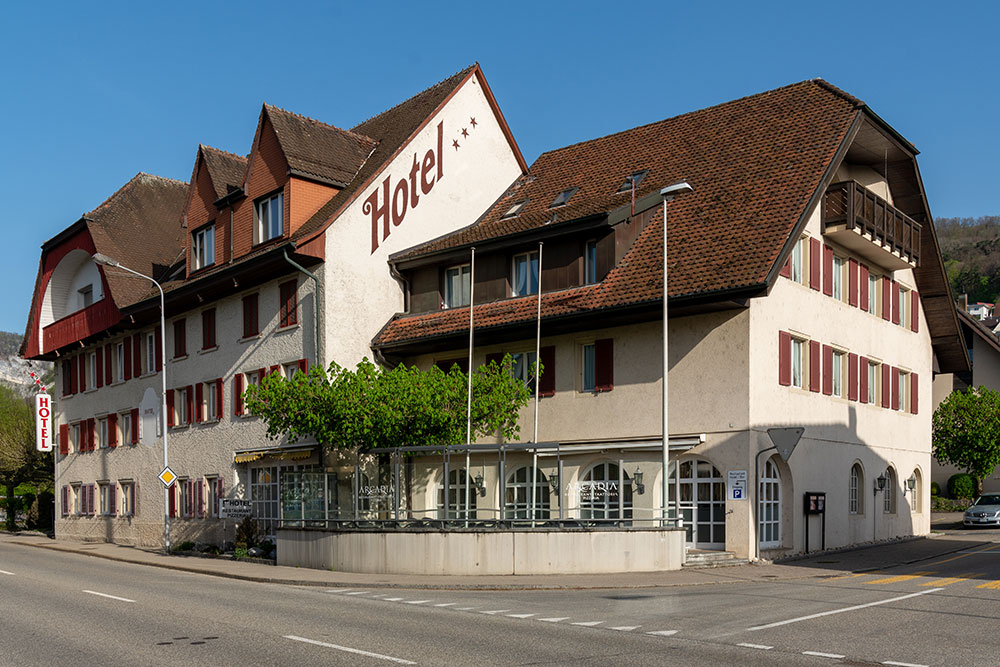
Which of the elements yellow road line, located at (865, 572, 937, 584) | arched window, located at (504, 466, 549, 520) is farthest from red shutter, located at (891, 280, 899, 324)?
yellow road line, located at (865, 572, 937, 584)

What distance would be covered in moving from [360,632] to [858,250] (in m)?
22.3

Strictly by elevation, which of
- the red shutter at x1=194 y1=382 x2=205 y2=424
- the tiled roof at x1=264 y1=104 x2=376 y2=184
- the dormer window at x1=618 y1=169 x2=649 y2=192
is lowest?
the red shutter at x1=194 y1=382 x2=205 y2=424

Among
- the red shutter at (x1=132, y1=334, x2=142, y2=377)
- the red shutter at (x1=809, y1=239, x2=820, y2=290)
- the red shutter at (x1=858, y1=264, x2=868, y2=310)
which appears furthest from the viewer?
the red shutter at (x1=132, y1=334, x2=142, y2=377)

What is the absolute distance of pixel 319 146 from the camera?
34000 millimetres

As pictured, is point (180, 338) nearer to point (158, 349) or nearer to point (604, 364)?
point (158, 349)

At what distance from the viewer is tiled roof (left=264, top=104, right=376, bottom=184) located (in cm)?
3288

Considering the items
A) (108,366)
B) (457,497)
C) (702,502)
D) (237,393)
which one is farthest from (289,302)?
(108,366)

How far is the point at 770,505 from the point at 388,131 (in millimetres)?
17996

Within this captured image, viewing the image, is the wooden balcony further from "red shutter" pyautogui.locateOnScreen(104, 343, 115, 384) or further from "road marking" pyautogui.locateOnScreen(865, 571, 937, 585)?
"red shutter" pyautogui.locateOnScreen(104, 343, 115, 384)

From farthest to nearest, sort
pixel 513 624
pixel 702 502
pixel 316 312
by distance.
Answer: pixel 316 312 → pixel 702 502 → pixel 513 624

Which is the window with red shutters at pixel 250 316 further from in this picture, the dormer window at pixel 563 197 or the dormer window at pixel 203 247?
the dormer window at pixel 563 197

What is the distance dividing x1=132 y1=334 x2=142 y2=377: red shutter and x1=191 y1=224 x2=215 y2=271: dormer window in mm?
5161

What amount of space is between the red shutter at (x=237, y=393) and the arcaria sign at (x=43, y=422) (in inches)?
668

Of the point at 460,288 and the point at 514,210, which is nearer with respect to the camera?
the point at 460,288
